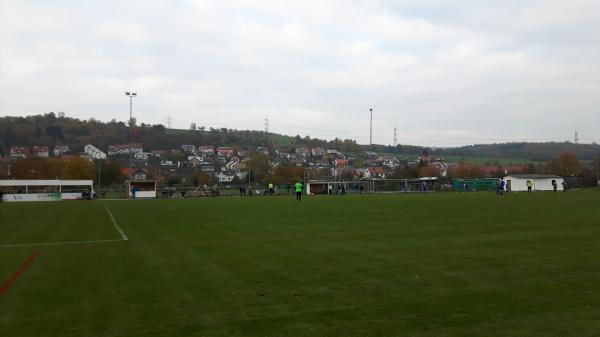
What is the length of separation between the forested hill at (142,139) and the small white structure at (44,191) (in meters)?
69.2

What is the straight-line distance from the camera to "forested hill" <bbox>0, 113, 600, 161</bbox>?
476ft

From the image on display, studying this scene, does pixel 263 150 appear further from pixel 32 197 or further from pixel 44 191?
pixel 32 197

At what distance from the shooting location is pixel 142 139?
152 meters

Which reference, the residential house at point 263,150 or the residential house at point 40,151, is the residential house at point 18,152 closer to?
the residential house at point 40,151

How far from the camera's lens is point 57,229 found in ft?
69.8

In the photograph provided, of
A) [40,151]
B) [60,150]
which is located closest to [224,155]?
[60,150]

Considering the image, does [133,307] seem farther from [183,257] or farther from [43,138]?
[43,138]

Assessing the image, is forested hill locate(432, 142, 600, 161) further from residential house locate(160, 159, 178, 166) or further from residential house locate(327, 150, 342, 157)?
residential house locate(160, 159, 178, 166)

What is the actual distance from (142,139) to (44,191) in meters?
81.1

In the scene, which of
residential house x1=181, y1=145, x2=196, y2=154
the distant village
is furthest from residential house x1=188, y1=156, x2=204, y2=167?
residential house x1=181, y1=145, x2=196, y2=154

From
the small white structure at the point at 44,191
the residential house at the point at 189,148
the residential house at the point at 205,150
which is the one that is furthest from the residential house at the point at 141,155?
the small white structure at the point at 44,191

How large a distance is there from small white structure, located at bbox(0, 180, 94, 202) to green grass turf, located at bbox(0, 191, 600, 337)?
52.9 metres

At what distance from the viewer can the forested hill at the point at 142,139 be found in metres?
145

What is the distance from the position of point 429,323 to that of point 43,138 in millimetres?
158168
